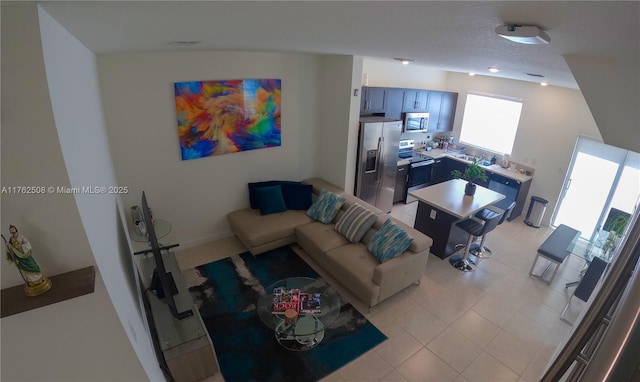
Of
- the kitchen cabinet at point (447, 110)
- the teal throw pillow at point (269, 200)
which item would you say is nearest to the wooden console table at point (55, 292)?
the teal throw pillow at point (269, 200)

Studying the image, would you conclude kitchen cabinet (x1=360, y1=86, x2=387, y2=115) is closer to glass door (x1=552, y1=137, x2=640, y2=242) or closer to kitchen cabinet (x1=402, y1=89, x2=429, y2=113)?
kitchen cabinet (x1=402, y1=89, x2=429, y2=113)

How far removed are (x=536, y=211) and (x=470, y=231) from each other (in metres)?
2.35

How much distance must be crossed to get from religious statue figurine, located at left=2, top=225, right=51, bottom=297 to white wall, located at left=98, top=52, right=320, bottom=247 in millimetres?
2876

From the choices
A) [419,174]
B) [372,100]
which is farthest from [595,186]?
[372,100]

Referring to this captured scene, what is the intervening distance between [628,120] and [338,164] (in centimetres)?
371

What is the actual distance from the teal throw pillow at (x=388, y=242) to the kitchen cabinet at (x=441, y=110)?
12.1 feet

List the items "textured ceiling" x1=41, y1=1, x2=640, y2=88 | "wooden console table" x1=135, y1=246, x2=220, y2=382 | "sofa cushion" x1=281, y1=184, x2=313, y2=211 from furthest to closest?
1. "sofa cushion" x1=281, y1=184, x2=313, y2=211
2. "wooden console table" x1=135, y1=246, x2=220, y2=382
3. "textured ceiling" x1=41, y1=1, x2=640, y2=88

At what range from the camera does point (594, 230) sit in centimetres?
532

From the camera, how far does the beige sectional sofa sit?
11.6 ft

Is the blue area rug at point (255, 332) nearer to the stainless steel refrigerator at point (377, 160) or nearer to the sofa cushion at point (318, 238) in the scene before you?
the sofa cushion at point (318, 238)

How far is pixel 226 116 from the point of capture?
4.39 metres

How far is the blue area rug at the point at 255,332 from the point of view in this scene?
2.94 meters

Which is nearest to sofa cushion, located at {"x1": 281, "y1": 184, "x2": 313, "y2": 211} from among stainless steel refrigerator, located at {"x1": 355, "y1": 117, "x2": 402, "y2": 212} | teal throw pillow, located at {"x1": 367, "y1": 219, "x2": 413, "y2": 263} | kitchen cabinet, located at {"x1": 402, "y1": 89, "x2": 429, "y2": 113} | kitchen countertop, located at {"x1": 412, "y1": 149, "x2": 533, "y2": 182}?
stainless steel refrigerator, located at {"x1": 355, "y1": 117, "x2": 402, "y2": 212}

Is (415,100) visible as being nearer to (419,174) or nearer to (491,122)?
(419,174)
